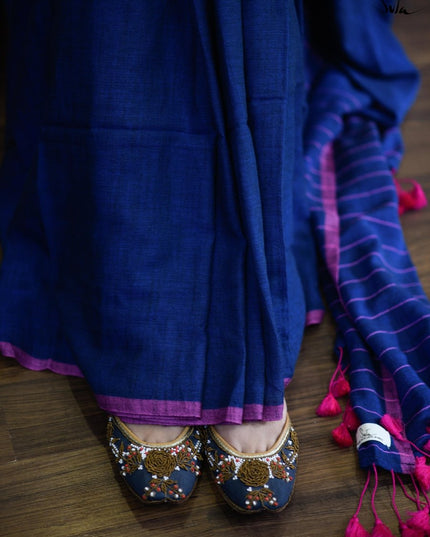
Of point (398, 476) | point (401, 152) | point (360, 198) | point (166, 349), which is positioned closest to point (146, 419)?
point (166, 349)

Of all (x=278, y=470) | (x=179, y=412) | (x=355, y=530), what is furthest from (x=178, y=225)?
(x=355, y=530)

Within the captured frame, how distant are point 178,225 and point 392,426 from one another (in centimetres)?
44

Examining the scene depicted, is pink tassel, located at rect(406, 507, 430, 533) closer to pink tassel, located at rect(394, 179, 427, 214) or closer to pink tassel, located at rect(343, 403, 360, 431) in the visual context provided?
pink tassel, located at rect(343, 403, 360, 431)

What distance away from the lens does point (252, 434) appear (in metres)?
1.02

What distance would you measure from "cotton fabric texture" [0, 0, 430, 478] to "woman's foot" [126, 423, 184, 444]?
0.04 ft

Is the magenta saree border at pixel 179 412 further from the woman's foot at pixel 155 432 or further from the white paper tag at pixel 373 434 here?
the white paper tag at pixel 373 434

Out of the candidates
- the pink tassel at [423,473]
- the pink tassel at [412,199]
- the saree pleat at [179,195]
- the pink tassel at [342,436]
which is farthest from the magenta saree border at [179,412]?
the pink tassel at [412,199]

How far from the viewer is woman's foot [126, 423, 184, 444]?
1.02 meters

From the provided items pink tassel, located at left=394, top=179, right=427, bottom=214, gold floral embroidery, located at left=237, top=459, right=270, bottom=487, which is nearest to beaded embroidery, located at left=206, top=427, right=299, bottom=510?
gold floral embroidery, located at left=237, top=459, right=270, bottom=487

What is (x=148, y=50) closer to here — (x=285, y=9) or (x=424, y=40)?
(x=285, y=9)

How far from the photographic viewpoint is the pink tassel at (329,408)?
3.66ft

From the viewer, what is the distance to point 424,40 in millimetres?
1814

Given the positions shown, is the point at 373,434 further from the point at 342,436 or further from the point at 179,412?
the point at 179,412

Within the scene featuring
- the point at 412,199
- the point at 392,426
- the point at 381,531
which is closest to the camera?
the point at 381,531
